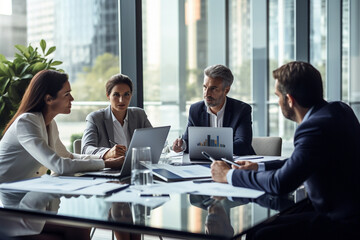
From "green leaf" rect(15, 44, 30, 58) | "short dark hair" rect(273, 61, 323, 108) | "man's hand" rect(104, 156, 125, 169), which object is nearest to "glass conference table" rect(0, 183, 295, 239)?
"short dark hair" rect(273, 61, 323, 108)

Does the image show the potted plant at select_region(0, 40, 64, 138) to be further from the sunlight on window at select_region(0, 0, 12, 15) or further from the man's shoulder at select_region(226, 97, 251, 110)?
the man's shoulder at select_region(226, 97, 251, 110)

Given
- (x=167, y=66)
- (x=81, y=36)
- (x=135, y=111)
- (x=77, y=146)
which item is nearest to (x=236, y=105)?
(x=135, y=111)

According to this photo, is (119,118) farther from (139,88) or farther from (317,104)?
(317,104)

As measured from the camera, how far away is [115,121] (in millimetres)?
3180

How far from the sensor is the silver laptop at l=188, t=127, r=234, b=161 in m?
2.46

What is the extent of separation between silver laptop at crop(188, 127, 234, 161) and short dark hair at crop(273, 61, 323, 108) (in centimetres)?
64

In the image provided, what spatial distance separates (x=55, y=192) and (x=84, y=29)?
37.1 feet

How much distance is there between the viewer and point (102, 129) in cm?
310

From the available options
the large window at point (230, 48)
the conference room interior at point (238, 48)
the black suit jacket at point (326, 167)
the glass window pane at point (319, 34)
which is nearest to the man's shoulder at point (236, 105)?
the black suit jacket at point (326, 167)

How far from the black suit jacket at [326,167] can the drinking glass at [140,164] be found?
19.3 inches

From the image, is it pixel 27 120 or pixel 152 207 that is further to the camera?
pixel 27 120

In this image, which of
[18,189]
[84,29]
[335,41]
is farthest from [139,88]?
[84,29]

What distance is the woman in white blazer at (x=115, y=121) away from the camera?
305 cm

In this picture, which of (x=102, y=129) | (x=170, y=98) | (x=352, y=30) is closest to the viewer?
(x=102, y=129)
